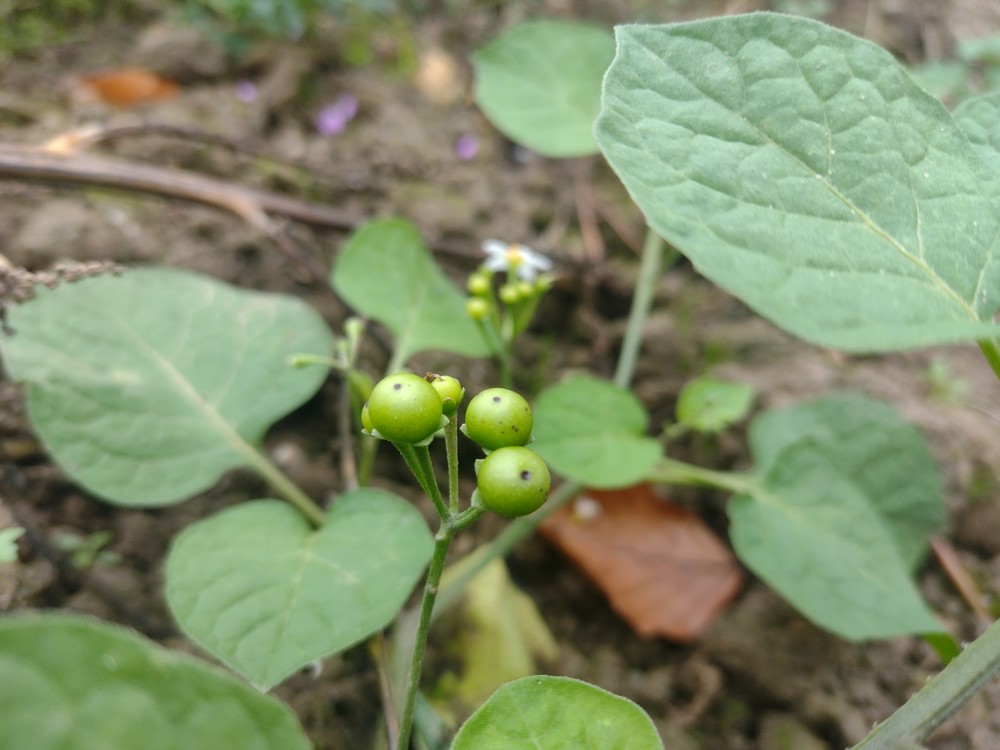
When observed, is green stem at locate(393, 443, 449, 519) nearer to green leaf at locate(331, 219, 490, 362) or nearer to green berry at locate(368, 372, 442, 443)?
green berry at locate(368, 372, 442, 443)

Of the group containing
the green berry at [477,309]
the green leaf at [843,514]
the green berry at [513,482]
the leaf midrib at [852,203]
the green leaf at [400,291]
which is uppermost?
the leaf midrib at [852,203]

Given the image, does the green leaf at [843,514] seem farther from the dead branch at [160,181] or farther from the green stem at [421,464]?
the dead branch at [160,181]

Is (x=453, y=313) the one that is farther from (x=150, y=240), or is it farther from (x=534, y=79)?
(x=534, y=79)

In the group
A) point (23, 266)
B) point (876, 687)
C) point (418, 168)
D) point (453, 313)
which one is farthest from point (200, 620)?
point (418, 168)

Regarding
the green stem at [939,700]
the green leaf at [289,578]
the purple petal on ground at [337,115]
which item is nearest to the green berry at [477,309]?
the green leaf at [289,578]

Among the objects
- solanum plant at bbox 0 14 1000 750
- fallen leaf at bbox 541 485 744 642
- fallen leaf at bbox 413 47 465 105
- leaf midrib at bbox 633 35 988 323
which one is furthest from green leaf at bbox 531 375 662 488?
fallen leaf at bbox 413 47 465 105

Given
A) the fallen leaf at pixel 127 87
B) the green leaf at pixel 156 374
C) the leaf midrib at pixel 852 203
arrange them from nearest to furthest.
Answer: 1. the leaf midrib at pixel 852 203
2. the green leaf at pixel 156 374
3. the fallen leaf at pixel 127 87

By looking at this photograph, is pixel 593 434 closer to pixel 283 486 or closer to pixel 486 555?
pixel 486 555
